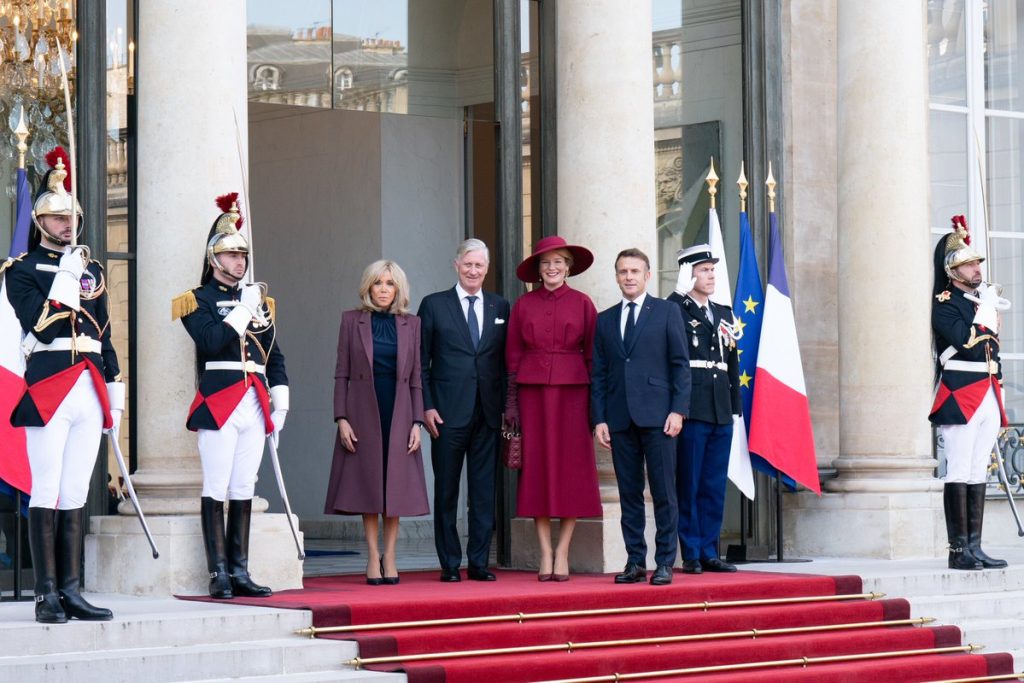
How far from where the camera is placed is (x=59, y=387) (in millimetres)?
7543

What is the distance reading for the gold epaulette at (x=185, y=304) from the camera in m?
8.54

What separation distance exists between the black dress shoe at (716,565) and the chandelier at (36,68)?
419 cm

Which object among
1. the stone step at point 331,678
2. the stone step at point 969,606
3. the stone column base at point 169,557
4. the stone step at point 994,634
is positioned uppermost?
the stone column base at point 169,557

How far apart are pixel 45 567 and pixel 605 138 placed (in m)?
4.56

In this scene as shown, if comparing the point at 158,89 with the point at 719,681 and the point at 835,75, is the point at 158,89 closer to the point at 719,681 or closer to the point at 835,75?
the point at 719,681

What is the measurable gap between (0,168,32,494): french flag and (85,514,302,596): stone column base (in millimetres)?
523

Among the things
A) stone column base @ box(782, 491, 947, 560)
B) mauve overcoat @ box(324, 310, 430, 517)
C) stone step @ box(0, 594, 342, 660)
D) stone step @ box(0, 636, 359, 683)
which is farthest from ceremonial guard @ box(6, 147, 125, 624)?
stone column base @ box(782, 491, 947, 560)

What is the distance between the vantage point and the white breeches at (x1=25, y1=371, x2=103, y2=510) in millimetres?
7484

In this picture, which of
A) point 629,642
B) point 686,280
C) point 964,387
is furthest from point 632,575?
point 964,387

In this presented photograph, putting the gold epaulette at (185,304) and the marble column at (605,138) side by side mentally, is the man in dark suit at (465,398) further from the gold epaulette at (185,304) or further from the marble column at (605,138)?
the gold epaulette at (185,304)

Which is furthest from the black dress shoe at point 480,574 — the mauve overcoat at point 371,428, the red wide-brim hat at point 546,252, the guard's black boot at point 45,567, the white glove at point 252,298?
the guard's black boot at point 45,567

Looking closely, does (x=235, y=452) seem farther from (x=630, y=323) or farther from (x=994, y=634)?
(x=994, y=634)

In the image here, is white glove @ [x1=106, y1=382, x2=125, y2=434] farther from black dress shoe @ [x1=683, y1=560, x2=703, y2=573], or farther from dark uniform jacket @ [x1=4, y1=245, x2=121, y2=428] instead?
black dress shoe @ [x1=683, y1=560, x2=703, y2=573]

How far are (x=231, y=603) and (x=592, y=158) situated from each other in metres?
3.78
